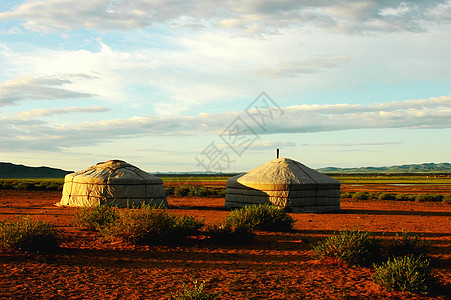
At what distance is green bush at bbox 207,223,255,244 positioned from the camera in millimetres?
9953

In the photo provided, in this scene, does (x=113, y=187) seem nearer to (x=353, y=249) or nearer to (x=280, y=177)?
(x=280, y=177)

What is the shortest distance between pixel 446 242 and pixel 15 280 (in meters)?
9.15

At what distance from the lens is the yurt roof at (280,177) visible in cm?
1838

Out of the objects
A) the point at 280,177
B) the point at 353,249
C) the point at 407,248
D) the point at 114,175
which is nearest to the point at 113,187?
the point at 114,175

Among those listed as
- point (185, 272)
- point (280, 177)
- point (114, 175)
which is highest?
point (280, 177)

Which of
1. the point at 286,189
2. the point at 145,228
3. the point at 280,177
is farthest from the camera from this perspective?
the point at 280,177

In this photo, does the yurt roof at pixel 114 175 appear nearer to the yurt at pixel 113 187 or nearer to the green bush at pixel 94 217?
the yurt at pixel 113 187

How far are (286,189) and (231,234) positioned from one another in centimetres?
858

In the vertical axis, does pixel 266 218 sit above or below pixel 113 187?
below

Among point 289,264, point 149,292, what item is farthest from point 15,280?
point 289,264

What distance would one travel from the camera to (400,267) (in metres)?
6.37

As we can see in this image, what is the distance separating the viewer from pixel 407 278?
6.22m

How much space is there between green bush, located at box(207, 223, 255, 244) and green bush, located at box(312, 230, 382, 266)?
7.87 ft

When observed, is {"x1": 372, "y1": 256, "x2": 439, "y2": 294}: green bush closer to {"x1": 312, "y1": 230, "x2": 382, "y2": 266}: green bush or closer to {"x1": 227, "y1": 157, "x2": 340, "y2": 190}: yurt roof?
{"x1": 312, "y1": 230, "x2": 382, "y2": 266}: green bush
